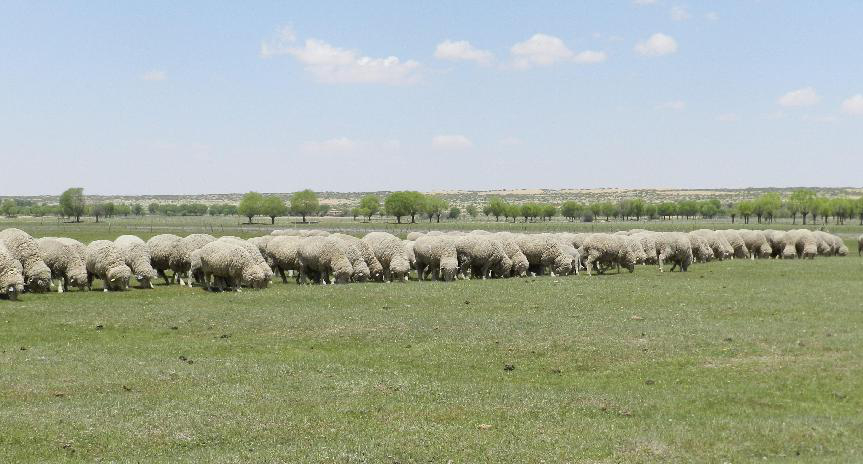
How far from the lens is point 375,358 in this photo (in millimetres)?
19500

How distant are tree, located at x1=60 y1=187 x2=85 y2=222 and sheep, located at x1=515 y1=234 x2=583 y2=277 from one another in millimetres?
162552

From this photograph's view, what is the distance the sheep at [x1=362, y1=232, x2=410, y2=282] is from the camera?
4081cm

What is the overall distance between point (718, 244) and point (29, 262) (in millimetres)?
45790

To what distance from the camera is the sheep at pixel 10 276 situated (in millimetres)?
30656

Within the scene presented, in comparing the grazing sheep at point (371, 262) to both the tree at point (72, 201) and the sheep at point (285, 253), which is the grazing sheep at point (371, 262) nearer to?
the sheep at point (285, 253)

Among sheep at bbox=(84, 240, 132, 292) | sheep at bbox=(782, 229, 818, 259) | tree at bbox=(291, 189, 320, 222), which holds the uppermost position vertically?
tree at bbox=(291, 189, 320, 222)

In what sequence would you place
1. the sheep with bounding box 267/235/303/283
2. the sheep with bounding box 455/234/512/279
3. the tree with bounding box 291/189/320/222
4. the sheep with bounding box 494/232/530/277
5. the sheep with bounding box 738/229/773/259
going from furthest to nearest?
the tree with bounding box 291/189/320/222, the sheep with bounding box 738/229/773/259, the sheep with bounding box 494/232/530/277, the sheep with bounding box 455/234/512/279, the sheep with bounding box 267/235/303/283

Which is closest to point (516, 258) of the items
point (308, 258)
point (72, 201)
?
point (308, 258)

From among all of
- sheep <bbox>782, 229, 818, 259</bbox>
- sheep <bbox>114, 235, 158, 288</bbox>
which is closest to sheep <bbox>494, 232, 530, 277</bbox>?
sheep <bbox>114, 235, 158, 288</bbox>

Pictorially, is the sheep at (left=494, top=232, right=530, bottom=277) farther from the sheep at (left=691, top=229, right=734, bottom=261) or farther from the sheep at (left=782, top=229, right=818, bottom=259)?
the sheep at (left=782, top=229, right=818, bottom=259)

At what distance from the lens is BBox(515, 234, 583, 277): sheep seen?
4472cm

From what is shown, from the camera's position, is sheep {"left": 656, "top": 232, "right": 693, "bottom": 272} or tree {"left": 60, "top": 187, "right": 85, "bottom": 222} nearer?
sheep {"left": 656, "top": 232, "right": 693, "bottom": 272}

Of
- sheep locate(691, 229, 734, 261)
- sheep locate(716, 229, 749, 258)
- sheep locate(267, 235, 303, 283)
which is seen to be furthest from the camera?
sheep locate(716, 229, 749, 258)

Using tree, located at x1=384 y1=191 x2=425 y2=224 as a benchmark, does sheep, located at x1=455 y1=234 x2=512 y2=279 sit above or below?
below
